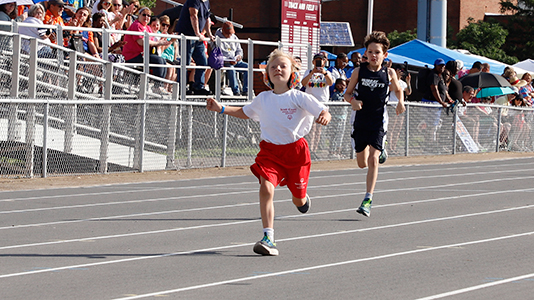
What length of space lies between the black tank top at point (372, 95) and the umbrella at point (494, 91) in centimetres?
1380

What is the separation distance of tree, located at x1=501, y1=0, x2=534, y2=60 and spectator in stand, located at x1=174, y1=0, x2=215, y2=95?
43.0 meters

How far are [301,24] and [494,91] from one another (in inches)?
227

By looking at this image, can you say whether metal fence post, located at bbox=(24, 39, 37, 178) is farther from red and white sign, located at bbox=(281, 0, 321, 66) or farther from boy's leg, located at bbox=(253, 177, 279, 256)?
red and white sign, located at bbox=(281, 0, 321, 66)

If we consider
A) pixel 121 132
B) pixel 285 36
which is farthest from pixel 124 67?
pixel 285 36

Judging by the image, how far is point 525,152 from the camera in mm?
24281

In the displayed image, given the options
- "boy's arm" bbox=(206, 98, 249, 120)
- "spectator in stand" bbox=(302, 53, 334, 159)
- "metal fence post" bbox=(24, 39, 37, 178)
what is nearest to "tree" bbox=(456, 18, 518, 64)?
"spectator in stand" bbox=(302, 53, 334, 159)

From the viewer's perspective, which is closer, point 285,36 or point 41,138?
point 41,138

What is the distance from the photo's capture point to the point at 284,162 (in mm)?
7590

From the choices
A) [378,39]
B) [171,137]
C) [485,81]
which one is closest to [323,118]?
[378,39]

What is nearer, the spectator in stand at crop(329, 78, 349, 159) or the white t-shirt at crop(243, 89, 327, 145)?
the white t-shirt at crop(243, 89, 327, 145)

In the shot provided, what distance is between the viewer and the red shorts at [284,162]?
7.52m

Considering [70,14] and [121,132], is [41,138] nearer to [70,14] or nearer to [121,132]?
[121,132]

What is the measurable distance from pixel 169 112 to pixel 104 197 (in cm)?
457

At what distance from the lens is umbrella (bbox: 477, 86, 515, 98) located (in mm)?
22844
